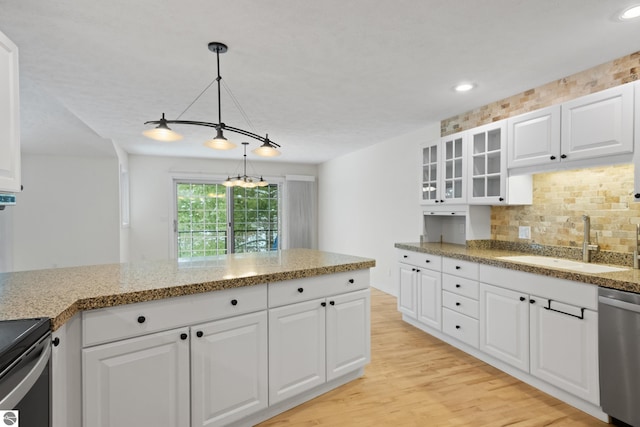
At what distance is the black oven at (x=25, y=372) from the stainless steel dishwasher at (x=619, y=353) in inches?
110

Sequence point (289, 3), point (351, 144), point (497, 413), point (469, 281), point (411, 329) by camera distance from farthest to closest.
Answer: point (351, 144), point (411, 329), point (469, 281), point (497, 413), point (289, 3)

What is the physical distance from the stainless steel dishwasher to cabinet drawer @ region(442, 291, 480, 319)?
3.18ft

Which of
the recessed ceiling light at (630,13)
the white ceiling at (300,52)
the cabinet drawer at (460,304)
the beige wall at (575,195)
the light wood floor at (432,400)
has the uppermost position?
the white ceiling at (300,52)

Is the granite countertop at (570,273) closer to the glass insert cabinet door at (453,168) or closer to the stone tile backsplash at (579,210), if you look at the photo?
the stone tile backsplash at (579,210)

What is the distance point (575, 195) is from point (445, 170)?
1254 mm

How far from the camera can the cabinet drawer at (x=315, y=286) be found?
2.11 m

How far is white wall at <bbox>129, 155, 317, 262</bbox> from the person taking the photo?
6.67 m

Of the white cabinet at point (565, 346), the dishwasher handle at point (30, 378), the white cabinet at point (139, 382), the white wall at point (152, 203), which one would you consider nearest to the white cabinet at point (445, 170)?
the white cabinet at point (565, 346)

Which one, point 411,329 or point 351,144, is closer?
point 411,329

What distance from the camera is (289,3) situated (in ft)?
5.97

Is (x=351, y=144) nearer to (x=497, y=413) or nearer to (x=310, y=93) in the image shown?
(x=310, y=93)

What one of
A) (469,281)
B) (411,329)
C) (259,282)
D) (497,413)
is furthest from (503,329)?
(259,282)

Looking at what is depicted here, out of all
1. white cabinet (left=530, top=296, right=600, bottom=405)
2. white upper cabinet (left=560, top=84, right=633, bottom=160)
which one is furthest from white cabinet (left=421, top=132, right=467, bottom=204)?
white cabinet (left=530, top=296, right=600, bottom=405)

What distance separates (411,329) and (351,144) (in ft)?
10.2
